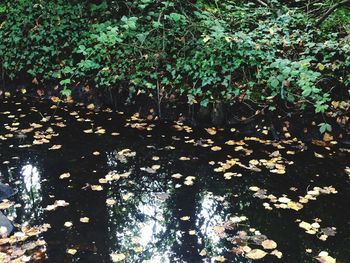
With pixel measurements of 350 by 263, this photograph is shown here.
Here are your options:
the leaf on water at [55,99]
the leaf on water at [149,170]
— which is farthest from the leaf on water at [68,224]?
the leaf on water at [55,99]

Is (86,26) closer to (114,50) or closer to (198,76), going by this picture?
(114,50)

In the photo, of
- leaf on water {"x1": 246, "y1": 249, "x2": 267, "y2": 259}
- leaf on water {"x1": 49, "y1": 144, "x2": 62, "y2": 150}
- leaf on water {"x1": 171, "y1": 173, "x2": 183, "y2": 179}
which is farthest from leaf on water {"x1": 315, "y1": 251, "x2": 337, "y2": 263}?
leaf on water {"x1": 49, "y1": 144, "x2": 62, "y2": 150}

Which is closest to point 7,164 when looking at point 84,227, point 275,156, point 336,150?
point 84,227

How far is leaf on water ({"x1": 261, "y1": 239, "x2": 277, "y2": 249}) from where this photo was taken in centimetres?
355

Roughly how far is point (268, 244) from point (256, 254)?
0.21 meters

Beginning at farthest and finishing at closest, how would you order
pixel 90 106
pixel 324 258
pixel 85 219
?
pixel 90 106
pixel 85 219
pixel 324 258

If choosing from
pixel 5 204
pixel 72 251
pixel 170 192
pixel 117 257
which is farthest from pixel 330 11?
pixel 5 204

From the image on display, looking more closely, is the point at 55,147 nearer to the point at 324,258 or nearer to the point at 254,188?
the point at 254,188

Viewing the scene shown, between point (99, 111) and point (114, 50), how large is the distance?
112 cm

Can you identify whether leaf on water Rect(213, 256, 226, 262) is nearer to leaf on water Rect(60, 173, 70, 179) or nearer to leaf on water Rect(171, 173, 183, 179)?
leaf on water Rect(171, 173, 183, 179)

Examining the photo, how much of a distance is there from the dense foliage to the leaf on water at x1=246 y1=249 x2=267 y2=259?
2.51 m

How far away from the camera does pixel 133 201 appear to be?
4.36 metres

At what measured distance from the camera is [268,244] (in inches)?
141

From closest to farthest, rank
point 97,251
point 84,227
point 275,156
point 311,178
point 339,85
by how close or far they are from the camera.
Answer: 1. point 97,251
2. point 84,227
3. point 311,178
4. point 275,156
5. point 339,85
